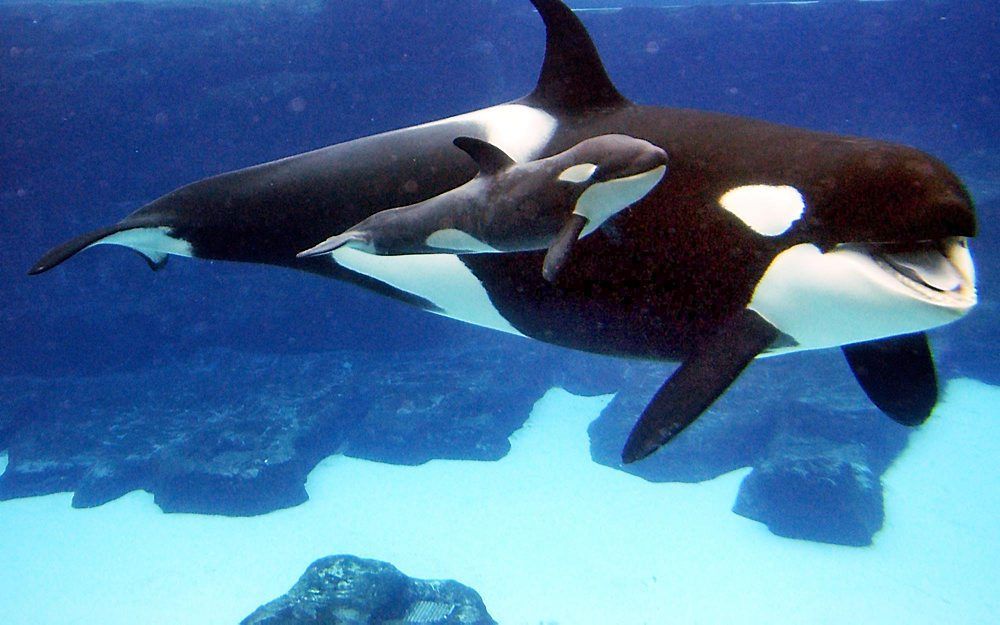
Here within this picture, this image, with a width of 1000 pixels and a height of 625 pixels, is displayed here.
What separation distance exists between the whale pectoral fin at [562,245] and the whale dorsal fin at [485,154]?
0.38 meters

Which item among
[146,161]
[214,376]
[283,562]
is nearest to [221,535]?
[283,562]

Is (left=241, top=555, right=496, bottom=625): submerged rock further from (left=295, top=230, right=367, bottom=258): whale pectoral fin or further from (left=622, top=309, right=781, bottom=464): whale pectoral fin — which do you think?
(left=622, top=309, right=781, bottom=464): whale pectoral fin

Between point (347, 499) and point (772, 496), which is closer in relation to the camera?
point (772, 496)

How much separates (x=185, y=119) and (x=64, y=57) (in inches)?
154

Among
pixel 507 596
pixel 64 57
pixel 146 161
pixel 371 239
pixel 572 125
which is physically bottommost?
pixel 507 596

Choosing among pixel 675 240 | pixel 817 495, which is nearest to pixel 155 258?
pixel 675 240

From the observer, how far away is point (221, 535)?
15.3 metres

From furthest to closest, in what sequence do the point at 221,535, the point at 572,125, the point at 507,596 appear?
the point at 221,535
the point at 507,596
the point at 572,125

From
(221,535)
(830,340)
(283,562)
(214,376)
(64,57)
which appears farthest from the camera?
(214,376)

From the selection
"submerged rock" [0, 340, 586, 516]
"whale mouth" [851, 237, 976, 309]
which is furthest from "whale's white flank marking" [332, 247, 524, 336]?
"submerged rock" [0, 340, 586, 516]

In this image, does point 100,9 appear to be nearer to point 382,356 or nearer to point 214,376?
point 214,376

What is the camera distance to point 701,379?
7.03ft

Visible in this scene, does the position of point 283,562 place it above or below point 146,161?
below

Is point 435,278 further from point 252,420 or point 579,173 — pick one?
point 252,420
